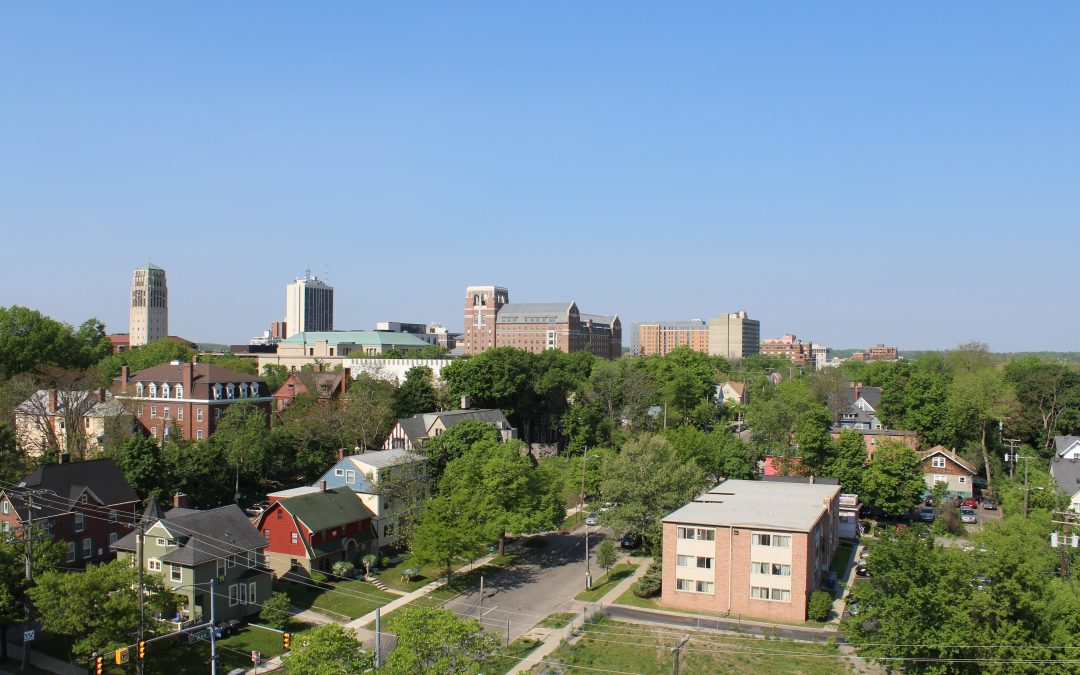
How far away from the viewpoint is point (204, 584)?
37875 millimetres

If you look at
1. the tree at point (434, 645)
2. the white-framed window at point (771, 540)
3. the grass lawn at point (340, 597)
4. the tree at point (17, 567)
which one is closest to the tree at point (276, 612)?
the grass lawn at point (340, 597)

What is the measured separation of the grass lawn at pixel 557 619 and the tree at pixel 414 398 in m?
43.0

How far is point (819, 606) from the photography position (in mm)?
39750

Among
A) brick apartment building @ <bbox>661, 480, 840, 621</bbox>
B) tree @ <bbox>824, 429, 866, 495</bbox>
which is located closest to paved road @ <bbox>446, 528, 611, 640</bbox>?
brick apartment building @ <bbox>661, 480, 840, 621</bbox>

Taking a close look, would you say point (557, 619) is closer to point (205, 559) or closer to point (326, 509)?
point (326, 509)

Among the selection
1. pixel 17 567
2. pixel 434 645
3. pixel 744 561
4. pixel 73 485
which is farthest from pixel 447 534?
pixel 73 485

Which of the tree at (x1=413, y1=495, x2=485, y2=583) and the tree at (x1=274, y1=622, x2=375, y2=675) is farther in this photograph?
the tree at (x1=413, y1=495, x2=485, y2=583)

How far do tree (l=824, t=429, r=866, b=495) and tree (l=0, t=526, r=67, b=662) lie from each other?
5154 centimetres

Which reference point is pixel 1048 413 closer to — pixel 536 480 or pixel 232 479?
pixel 536 480

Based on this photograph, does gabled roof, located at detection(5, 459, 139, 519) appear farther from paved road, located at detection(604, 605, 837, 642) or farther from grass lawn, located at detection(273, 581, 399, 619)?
paved road, located at detection(604, 605, 837, 642)

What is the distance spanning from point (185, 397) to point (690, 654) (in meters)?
54.1

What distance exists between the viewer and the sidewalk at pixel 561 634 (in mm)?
34750

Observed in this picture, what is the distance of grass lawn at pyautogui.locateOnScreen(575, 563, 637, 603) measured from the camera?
145 ft

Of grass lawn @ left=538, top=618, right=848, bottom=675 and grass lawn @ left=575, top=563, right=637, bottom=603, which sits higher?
grass lawn @ left=538, top=618, right=848, bottom=675
